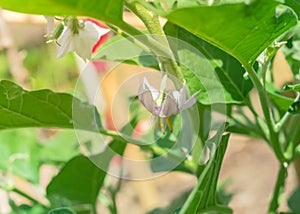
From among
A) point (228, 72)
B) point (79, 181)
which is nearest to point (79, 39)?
point (228, 72)

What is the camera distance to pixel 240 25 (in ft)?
1.29

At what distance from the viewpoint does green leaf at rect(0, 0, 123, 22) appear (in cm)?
37

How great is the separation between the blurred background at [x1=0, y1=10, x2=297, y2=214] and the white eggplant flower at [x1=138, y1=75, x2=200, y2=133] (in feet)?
0.52

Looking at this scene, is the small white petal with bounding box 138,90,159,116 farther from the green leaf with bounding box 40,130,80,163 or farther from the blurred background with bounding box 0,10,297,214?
the green leaf with bounding box 40,130,80,163

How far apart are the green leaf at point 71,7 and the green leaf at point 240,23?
5cm

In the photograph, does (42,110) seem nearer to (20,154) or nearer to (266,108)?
(266,108)

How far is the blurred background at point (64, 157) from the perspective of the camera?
935mm

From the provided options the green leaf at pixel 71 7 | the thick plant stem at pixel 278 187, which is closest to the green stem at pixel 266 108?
the thick plant stem at pixel 278 187

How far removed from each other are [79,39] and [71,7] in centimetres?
18

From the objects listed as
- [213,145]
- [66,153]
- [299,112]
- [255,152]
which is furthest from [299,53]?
[255,152]

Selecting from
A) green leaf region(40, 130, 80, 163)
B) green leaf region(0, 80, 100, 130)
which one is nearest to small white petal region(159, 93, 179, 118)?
green leaf region(0, 80, 100, 130)

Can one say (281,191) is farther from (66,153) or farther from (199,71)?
(66,153)

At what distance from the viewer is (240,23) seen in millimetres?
388

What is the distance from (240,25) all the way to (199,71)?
151 mm
